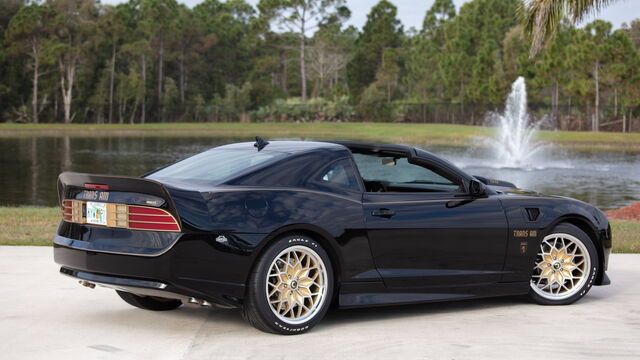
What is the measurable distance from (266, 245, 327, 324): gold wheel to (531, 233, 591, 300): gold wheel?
2.05 meters

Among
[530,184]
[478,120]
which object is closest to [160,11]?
[478,120]

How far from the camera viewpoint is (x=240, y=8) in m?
111

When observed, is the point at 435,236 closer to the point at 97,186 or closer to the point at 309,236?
the point at 309,236

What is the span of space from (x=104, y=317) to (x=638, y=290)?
465cm

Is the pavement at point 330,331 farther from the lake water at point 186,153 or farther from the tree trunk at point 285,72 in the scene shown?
the tree trunk at point 285,72

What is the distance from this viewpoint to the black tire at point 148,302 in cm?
705

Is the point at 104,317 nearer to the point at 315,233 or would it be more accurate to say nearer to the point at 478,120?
the point at 315,233

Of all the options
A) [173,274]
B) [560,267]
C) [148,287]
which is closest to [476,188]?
[560,267]

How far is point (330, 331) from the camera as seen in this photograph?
21.2 feet

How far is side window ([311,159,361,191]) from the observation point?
258 inches

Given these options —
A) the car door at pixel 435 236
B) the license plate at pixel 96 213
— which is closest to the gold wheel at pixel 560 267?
the car door at pixel 435 236

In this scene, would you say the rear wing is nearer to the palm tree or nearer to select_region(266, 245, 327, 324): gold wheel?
select_region(266, 245, 327, 324): gold wheel

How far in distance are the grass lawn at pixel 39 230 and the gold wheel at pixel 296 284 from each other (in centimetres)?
549

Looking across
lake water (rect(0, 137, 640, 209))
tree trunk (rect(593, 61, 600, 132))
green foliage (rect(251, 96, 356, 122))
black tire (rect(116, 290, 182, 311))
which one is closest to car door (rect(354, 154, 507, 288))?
black tire (rect(116, 290, 182, 311))
